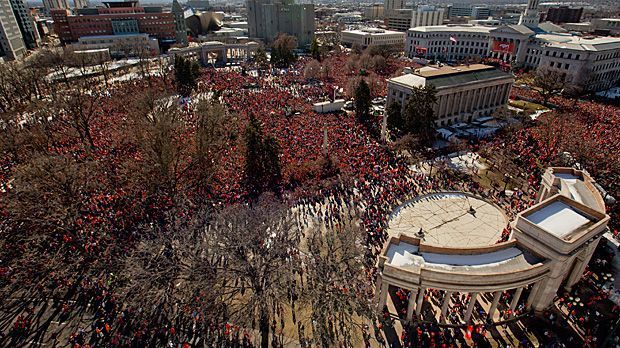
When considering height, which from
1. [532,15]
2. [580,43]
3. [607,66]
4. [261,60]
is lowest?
[261,60]

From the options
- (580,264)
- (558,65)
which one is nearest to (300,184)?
(580,264)

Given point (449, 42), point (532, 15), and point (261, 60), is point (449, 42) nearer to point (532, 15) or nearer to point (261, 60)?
point (532, 15)

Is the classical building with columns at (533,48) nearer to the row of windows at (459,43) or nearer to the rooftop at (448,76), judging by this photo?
the row of windows at (459,43)

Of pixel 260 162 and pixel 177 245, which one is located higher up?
pixel 260 162

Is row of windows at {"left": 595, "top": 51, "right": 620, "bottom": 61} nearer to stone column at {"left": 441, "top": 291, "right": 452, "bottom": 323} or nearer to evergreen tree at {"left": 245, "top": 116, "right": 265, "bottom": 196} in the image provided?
evergreen tree at {"left": 245, "top": 116, "right": 265, "bottom": 196}

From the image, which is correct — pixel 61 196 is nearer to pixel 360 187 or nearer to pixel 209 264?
pixel 209 264

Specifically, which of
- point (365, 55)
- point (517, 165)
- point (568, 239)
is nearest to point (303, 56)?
point (365, 55)

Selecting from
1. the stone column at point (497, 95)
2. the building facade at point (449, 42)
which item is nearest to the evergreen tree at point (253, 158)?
the stone column at point (497, 95)
